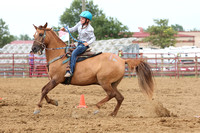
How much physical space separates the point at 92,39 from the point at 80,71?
83 cm

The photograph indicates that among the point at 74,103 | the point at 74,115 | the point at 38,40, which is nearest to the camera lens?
the point at 74,115

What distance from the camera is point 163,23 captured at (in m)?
46.1

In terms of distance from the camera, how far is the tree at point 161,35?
146ft

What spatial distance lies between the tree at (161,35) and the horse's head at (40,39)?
3915cm

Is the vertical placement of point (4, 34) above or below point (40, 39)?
above

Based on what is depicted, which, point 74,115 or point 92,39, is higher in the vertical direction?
point 92,39

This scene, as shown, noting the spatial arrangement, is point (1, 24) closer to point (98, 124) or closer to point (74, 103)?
point (74, 103)

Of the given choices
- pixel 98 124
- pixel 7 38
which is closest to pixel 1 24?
pixel 7 38

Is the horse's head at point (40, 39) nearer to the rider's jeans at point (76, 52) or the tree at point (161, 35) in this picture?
the rider's jeans at point (76, 52)

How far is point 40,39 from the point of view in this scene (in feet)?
22.2

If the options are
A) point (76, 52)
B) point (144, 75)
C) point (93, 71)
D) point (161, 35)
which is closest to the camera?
point (93, 71)

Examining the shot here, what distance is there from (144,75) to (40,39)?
2541mm

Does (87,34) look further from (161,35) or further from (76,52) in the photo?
(161,35)

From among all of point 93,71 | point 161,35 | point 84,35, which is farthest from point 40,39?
point 161,35
